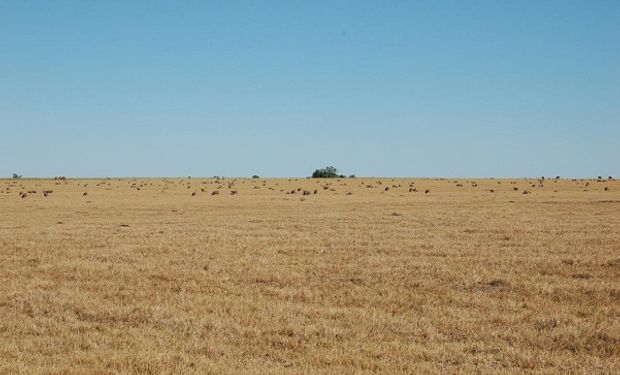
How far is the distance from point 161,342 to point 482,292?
753 cm

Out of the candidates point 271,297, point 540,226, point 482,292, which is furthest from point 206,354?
point 540,226

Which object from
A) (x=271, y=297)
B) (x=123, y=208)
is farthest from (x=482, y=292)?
(x=123, y=208)

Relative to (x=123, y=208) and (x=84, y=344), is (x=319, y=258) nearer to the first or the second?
(x=84, y=344)

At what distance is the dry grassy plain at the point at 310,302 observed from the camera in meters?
9.68

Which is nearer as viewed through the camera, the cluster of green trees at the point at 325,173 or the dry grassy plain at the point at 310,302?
the dry grassy plain at the point at 310,302

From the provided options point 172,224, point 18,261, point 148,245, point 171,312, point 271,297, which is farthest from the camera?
point 172,224

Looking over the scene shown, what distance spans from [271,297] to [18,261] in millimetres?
9026

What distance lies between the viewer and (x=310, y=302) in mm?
13617

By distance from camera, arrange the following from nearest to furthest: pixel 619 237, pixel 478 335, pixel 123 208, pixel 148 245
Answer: pixel 478 335
pixel 148 245
pixel 619 237
pixel 123 208

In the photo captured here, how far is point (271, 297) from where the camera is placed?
14102mm

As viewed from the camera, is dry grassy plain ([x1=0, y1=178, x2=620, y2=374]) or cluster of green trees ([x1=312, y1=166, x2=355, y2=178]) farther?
cluster of green trees ([x1=312, y1=166, x2=355, y2=178])

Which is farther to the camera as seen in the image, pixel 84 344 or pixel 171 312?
pixel 171 312

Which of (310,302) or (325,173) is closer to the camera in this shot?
(310,302)

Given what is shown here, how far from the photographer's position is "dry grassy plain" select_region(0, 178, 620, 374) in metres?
9.68
